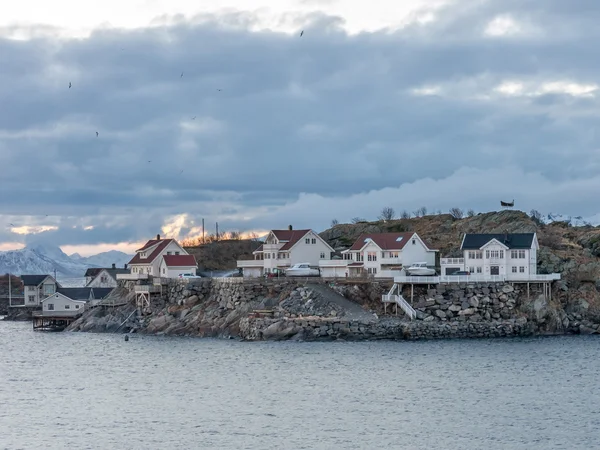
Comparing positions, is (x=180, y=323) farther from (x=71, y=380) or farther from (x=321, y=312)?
(x=71, y=380)

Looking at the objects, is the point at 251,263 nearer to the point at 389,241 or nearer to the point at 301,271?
the point at 301,271

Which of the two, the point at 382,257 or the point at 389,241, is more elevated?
the point at 389,241

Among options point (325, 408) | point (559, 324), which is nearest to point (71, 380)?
point (325, 408)

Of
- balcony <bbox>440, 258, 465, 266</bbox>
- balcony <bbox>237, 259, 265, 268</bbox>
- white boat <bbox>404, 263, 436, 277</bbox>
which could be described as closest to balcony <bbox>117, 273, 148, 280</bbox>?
balcony <bbox>237, 259, 265, 268</bbox>

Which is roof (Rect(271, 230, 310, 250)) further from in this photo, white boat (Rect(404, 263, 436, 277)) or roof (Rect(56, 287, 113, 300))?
roof (Rect(56, 287, 113, 300))

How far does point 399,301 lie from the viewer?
307ft

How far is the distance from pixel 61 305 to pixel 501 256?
192 feet

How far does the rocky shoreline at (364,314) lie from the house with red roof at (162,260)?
1444cm

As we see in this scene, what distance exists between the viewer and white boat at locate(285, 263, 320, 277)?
10719cm

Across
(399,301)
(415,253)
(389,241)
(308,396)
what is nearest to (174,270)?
(389,241)

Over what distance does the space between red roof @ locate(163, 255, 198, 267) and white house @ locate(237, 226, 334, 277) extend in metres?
6.51

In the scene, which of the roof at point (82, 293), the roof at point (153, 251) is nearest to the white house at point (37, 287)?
the roof at point (82, 293)

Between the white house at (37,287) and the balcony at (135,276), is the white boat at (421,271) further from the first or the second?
the white house at (37,287)

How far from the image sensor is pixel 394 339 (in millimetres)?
88938
